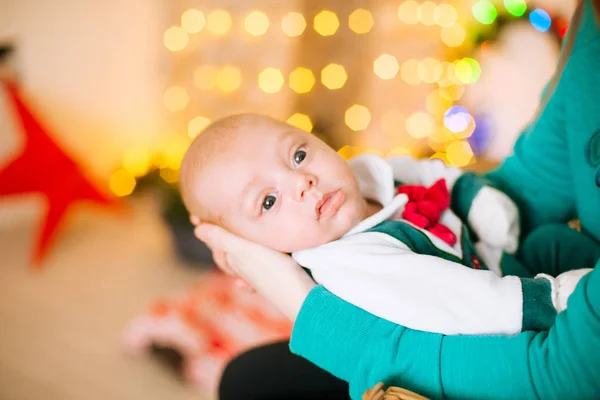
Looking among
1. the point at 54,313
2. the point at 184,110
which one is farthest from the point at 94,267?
the point at 184,110

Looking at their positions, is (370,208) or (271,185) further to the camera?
(370,208)

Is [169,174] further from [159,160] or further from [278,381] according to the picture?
[278,381]

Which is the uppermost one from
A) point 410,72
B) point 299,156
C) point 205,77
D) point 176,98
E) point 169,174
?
point 299,156

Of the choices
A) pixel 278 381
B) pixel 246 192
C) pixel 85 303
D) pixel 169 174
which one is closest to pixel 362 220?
pixel 246 192

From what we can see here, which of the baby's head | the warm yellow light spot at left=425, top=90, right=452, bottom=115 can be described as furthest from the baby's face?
the warm yellow light spot at left=425, top=90, right=452, bottom=115

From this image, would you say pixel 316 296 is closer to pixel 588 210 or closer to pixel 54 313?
pixel 588 210

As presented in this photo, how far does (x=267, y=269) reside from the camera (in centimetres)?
85

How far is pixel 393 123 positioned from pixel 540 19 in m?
0.90

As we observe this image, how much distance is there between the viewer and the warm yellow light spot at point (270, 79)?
2.71m

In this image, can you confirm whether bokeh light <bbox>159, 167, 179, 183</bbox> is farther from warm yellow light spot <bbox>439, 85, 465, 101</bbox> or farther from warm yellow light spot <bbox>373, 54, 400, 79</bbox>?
warm yellow light spot <bbox>439, 85, 465, 101</bbox>

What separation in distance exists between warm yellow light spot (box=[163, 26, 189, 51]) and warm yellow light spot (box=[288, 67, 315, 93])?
0.56 meters

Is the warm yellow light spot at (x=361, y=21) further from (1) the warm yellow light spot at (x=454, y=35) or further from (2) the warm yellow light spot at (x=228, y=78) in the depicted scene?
(2) the warm yellow light spot at (x=228, y=78)

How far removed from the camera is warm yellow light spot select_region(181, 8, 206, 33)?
259 centimetres

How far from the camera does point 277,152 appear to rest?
958mm
